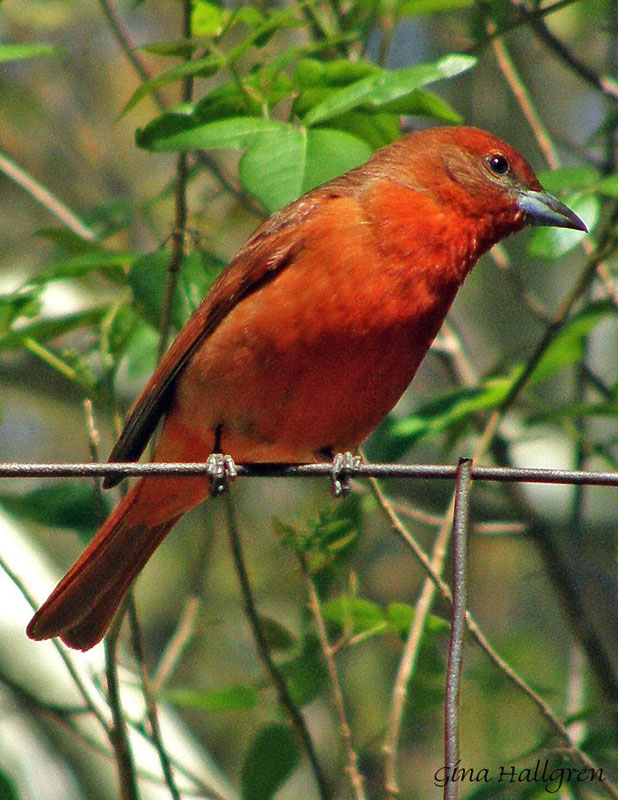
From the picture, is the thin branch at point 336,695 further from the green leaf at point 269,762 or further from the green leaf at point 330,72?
the green leaf at point 330,72

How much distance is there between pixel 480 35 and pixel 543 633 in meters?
4.77

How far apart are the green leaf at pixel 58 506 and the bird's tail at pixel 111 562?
9 centimetres

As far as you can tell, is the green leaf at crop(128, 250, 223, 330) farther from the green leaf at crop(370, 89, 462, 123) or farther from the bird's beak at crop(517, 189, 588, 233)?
the bird's beak at crop(517, 189, 588, 233)

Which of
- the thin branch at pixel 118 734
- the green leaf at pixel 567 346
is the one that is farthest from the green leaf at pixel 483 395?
the thin branch at pixel 118 734

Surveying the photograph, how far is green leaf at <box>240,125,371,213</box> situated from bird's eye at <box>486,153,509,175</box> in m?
0.94

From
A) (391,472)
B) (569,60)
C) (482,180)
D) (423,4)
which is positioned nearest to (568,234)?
(482,180)

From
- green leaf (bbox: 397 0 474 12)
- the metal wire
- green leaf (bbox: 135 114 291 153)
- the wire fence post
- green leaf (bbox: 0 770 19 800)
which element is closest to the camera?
the wire fence post

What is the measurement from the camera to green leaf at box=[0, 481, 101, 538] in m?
3.71

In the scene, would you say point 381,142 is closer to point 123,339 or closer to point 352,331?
point 352,331

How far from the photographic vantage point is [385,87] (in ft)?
10.1

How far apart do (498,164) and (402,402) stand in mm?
2106

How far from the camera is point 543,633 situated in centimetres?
814

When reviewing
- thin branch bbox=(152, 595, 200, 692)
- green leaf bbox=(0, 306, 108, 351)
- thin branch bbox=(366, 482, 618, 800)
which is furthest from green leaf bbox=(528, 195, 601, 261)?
thin branch bbox=(152, 595, 200, 692)

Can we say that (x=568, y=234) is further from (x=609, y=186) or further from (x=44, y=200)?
(x=44, y=200)
